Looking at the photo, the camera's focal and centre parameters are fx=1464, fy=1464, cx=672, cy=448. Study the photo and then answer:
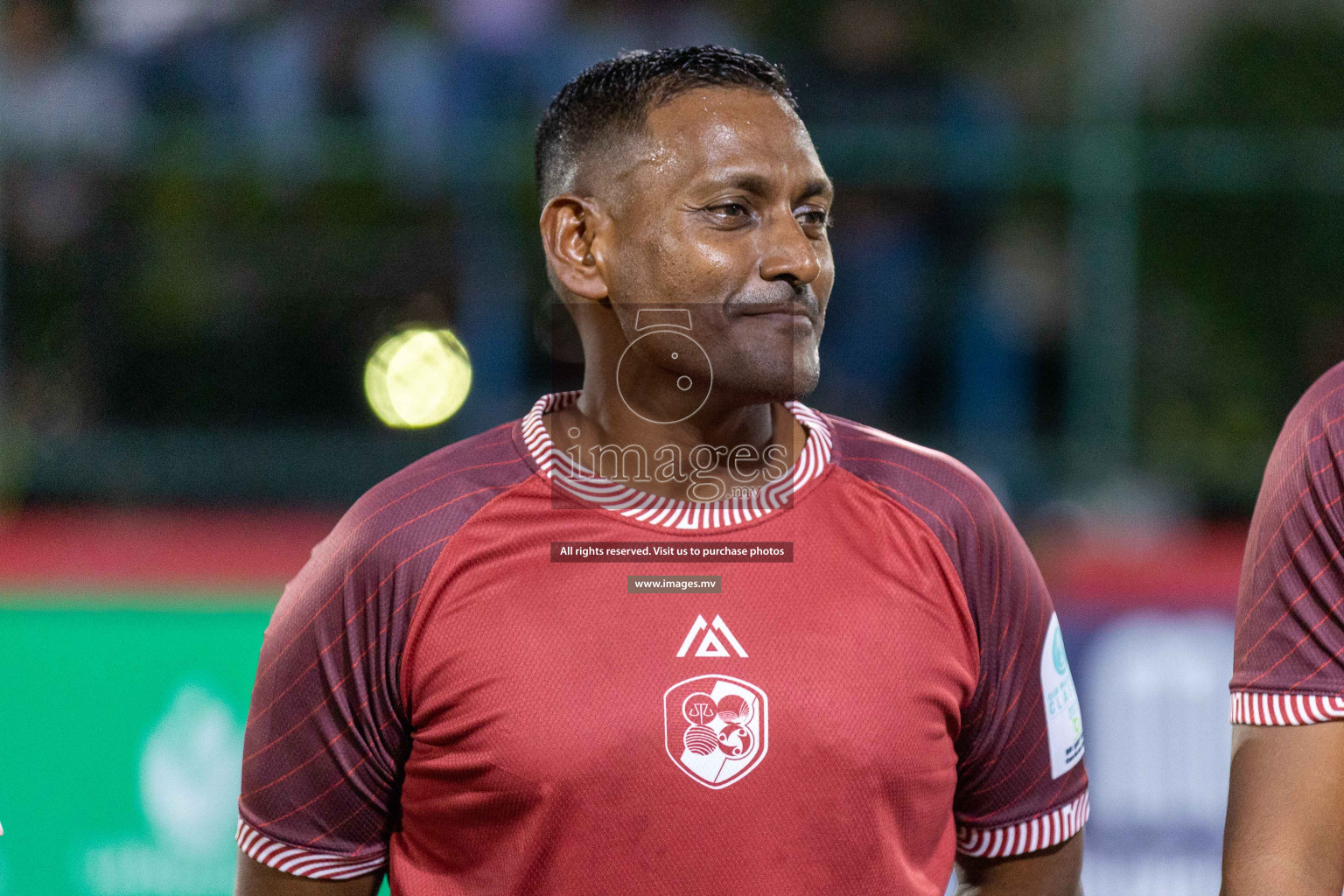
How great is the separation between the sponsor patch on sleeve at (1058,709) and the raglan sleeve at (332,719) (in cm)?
86

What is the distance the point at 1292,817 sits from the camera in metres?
1.79

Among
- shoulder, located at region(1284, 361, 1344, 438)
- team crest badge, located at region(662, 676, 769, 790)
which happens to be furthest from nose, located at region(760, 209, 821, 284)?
shoulder, located at region(1284, 361, 1344, 438)

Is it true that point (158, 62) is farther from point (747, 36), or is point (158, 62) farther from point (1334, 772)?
point (1334, 772)

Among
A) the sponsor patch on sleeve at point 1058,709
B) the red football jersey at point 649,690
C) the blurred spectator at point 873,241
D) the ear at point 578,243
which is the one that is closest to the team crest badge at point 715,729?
the red football jersey at point 649,690

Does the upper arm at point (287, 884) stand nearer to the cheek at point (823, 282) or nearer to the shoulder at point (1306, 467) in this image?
the cheek at point (823, 282)

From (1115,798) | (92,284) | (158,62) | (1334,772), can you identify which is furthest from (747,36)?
(1334,772)

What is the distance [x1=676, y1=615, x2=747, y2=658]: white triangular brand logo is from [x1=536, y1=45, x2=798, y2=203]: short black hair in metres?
0.68

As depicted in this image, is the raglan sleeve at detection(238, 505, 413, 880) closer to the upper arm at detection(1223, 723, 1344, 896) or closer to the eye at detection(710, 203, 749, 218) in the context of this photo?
the eye at detection(710, 203, 749, 218)

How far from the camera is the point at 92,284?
524 centimetres

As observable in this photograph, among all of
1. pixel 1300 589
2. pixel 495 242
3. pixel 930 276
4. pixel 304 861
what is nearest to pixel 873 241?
pixel 930 276

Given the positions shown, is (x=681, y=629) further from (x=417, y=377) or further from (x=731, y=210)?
(x=417, y=377)

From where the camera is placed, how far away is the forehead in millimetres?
1930

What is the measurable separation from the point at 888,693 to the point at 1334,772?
55 centimetres

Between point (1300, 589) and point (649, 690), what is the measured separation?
0.82 meters
